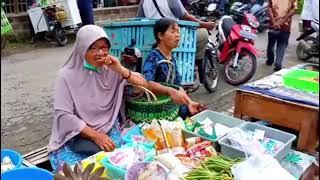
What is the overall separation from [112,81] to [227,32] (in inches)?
126

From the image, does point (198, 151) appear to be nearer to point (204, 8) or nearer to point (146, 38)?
point (146, 38)

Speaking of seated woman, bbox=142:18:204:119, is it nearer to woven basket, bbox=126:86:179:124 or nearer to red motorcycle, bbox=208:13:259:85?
woven basket, bbox=126:86:179:124

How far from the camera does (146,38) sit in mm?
3775

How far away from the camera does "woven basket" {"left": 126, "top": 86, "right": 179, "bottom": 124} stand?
242cm

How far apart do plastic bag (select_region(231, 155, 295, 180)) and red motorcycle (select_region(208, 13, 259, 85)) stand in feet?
11.0

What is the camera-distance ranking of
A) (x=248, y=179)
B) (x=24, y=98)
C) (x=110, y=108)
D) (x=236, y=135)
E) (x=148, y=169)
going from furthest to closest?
(x=24, y=98), (x=110, y=108), (x=236, y=135), (x=148, y=169), (x=248, y=179)

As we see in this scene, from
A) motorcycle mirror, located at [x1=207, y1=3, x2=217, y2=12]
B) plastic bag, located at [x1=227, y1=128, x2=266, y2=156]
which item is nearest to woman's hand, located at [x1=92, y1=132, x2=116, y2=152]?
plastic bag, located at [x1=227, y1=128, x2=266, y2=156]

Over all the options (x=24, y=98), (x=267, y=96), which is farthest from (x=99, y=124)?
(x=24, y=98)

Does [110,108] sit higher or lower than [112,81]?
lower

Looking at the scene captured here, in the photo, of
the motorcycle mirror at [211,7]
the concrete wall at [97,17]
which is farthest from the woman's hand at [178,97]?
the motorcycle mirror at [211,7]

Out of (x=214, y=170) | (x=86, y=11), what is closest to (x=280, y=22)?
(x=86, y=11)

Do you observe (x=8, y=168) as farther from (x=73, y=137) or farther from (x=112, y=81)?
(x=112, y=81)

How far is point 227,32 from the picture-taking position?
5398 millimetres

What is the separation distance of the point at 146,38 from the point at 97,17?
18.6ft
